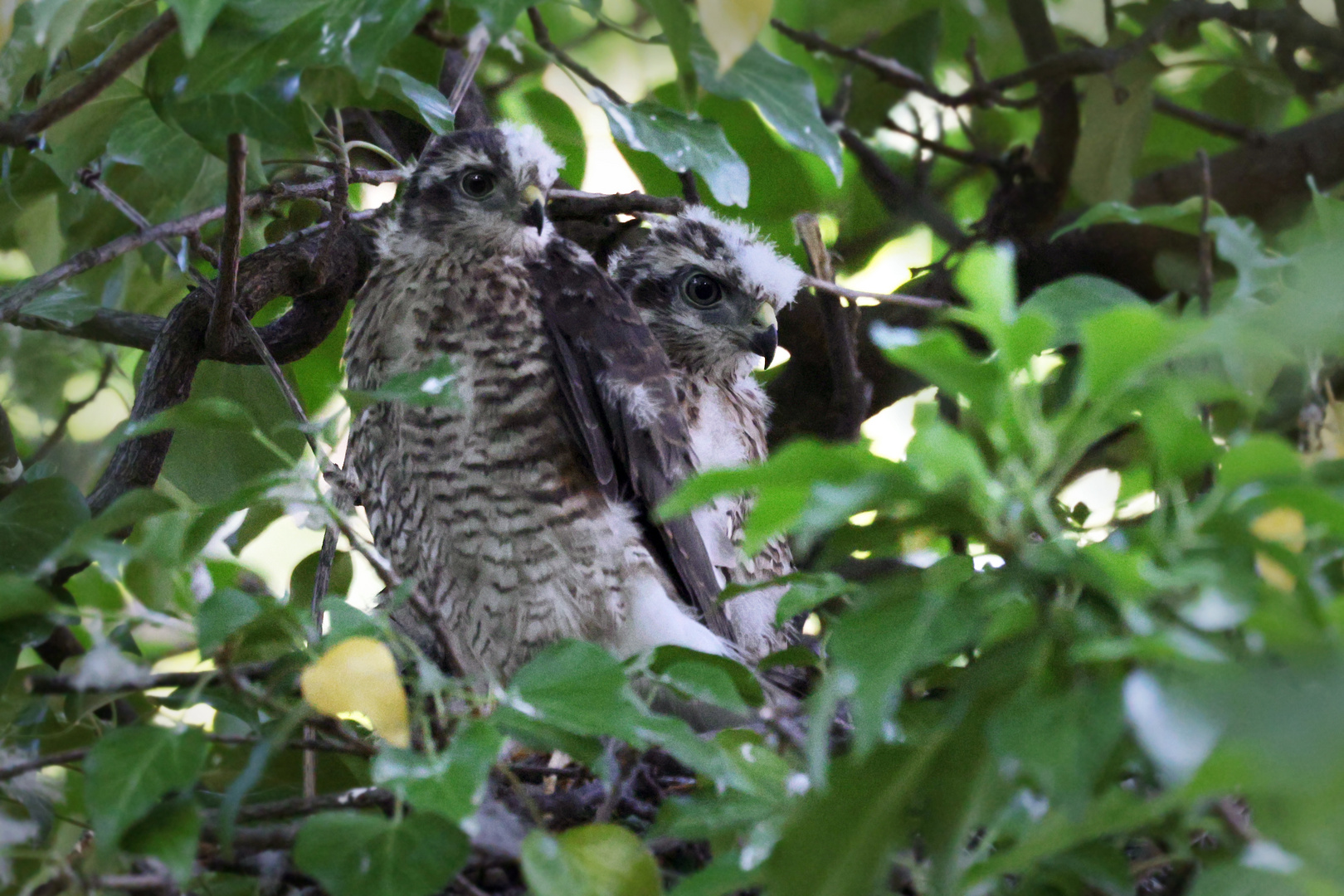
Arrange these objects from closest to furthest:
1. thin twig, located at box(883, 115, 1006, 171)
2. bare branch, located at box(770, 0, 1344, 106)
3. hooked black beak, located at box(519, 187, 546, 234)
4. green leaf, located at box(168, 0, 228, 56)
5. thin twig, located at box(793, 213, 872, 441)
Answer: green leaf, located at box(168, 0, 228, 56)
hooked black beak, located at box(519, 187, 546, 234)
thin twig, located at box(793, 213, 872, 441)
bare branch, located at box(770, 0, 1344, 106)
thin twig, located at box(883, 115, 1006, 171)

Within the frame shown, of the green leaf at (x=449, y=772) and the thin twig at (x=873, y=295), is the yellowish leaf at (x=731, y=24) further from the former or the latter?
the thin twig at (x=873, y=295)

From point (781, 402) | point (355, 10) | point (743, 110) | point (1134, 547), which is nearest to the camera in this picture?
point (1134, 547)

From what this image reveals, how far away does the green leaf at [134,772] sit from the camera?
0.75 meters

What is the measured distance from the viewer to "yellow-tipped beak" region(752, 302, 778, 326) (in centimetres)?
206

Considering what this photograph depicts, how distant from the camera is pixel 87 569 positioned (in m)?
1.25

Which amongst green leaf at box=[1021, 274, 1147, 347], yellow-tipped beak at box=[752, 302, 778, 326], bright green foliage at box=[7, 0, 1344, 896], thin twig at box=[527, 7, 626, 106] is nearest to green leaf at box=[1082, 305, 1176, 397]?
bright green foliage at box=[7, 0, 1344, 896]

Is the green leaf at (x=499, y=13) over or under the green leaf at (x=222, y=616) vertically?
over

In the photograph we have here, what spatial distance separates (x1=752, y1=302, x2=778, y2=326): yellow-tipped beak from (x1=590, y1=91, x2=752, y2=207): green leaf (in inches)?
25.1

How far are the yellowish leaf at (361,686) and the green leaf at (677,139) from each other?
2.28ft

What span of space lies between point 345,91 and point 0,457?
728 mm

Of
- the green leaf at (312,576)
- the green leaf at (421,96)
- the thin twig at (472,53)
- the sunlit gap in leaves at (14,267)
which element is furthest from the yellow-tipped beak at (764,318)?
Result: the sunlit gap in leaves at (14,267)

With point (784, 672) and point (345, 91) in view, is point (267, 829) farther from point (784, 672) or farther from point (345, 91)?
point (784, 672)

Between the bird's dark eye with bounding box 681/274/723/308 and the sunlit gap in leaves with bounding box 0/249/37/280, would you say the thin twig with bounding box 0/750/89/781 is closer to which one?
the bird's dark eye with bounding box 681/274/723/308

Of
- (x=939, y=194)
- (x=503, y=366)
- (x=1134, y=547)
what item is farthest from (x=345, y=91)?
(x=939, y=194)
